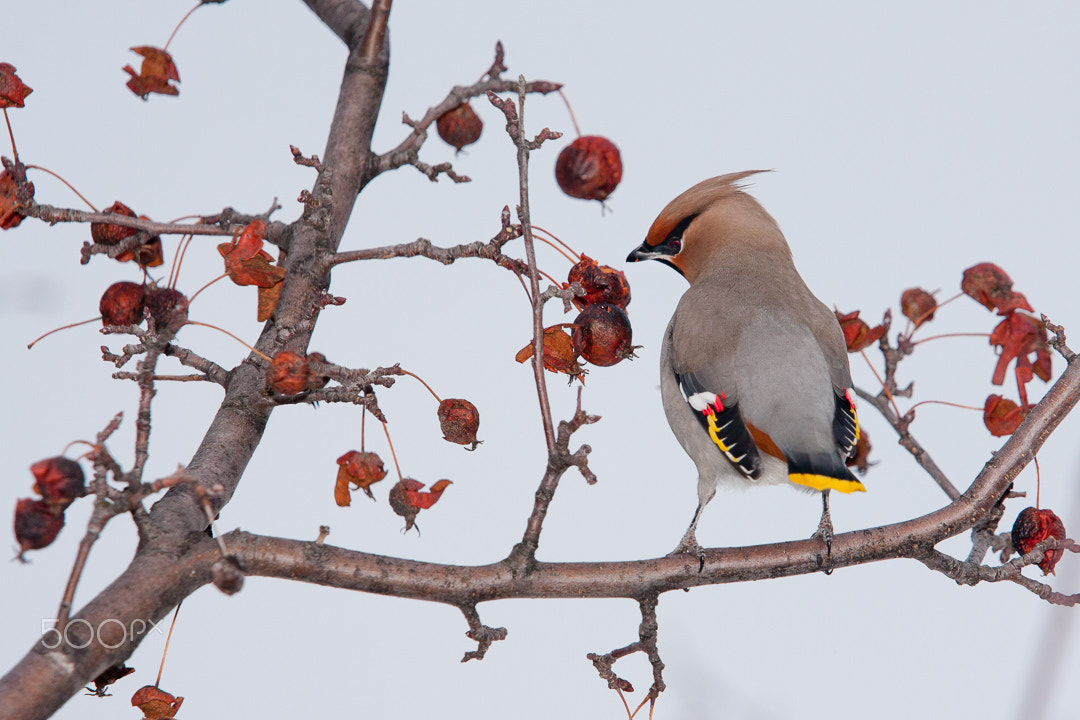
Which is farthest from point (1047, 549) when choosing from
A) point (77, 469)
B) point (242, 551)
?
point (77, 469)

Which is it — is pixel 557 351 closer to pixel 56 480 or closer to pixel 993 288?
pixel 56 480

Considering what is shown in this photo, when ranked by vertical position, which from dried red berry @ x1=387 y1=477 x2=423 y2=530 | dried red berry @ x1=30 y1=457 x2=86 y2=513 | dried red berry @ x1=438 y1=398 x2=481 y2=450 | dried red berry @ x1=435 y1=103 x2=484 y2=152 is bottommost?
dried red berry @ x1=30 y1=457 x2=86 y2=513

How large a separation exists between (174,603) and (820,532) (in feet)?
4.41

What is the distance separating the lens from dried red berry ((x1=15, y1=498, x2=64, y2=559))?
1600mm

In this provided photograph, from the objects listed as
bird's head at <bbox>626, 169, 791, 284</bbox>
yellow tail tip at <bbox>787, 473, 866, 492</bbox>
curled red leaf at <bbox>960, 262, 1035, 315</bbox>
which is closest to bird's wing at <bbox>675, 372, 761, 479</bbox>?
yellow tail tip at <bbox>787, 473, 866, 492</bbox>

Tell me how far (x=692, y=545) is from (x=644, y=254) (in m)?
0.96

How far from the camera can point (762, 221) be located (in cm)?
303

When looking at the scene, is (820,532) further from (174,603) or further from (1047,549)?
(174,603)

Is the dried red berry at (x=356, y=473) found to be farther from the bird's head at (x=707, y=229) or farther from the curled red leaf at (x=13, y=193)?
the bird's head at (x=707, y=229)

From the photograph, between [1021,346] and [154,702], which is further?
[1021,346]

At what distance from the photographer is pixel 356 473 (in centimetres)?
198

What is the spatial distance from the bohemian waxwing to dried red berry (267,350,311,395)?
0.85 metres

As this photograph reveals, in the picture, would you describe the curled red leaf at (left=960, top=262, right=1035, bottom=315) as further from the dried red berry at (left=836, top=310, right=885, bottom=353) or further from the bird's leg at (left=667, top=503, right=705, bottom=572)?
the bird's leg at (left=667, top=503, right=705, bottom=572)

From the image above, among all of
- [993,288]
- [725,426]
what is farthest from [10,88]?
[993,288]
